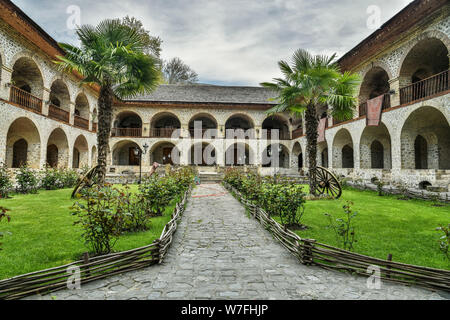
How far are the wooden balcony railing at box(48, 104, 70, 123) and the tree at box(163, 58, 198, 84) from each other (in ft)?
Result: 59.2

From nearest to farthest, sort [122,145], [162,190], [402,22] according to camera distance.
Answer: [162,190] < [402,22] < [122,145]

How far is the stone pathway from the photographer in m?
2.48

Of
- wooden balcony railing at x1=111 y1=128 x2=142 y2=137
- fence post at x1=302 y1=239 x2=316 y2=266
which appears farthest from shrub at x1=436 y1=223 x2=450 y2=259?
wooden balcony railing at x1=111 y1=128 x2=142 y2=137

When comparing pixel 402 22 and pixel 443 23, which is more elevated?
pixel 402 22

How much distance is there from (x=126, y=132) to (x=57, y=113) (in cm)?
834

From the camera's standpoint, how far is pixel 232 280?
2.81 m

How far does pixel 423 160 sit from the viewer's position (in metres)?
14.8

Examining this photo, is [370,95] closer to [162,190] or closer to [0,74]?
[162,190]

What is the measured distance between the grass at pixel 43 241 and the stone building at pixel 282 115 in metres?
7.46

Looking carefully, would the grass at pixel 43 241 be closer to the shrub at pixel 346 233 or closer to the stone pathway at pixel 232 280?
the stone pathway at pixel 232 280
